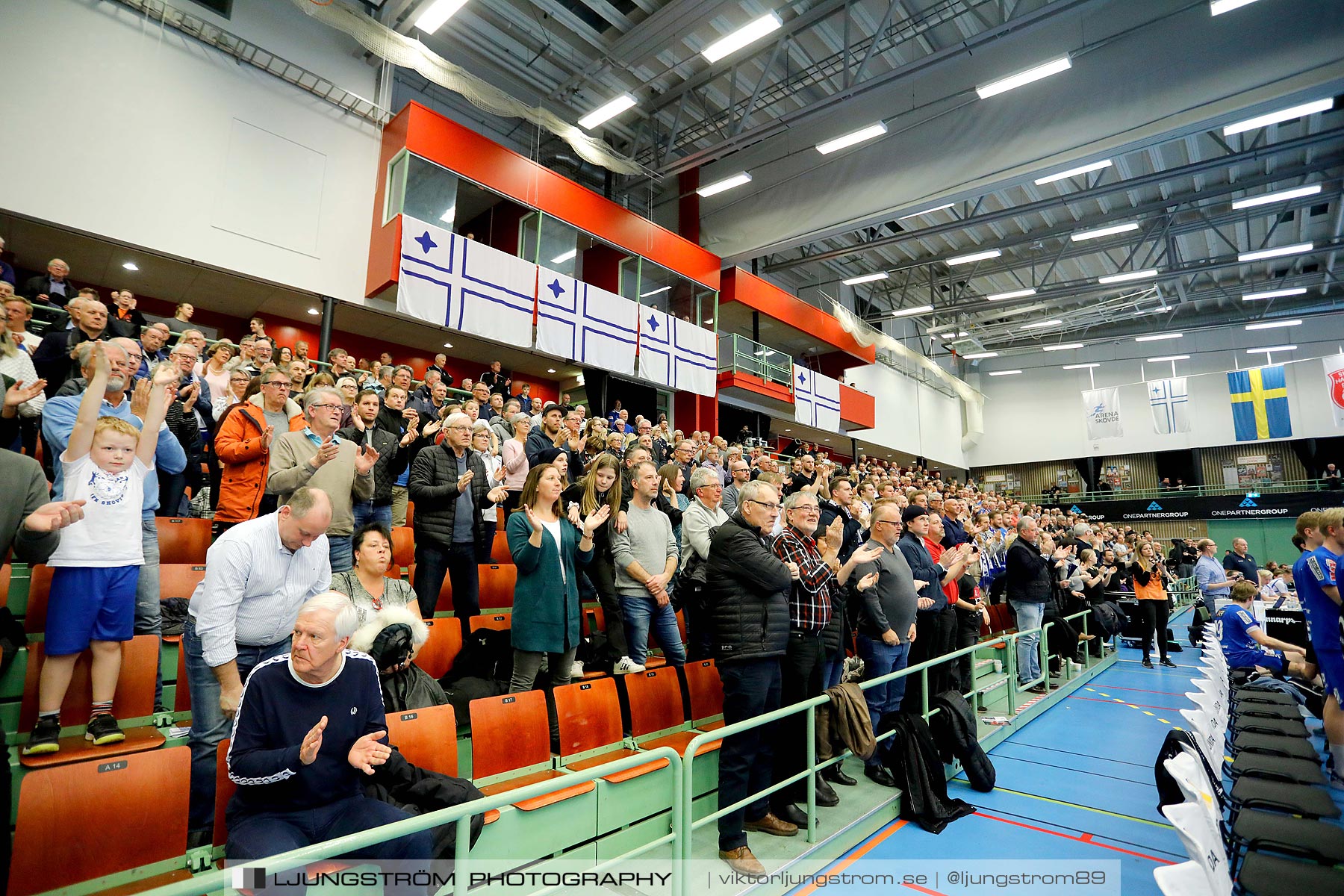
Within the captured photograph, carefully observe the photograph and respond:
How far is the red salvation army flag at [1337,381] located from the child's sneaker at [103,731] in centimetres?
2379

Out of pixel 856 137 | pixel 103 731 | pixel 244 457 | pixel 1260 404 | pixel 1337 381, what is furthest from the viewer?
pixel 1260 404

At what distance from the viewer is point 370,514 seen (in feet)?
13.0

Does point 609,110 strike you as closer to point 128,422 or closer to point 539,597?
point 128,422

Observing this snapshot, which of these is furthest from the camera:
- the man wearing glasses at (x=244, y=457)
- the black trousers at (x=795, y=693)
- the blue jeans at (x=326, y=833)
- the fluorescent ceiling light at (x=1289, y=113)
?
the fluorescent ceiling light at (x=1289, y=113)

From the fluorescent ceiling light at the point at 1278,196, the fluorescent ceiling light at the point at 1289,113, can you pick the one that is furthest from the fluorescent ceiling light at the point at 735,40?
the fluorescent ceiling light at the point at 1278,196

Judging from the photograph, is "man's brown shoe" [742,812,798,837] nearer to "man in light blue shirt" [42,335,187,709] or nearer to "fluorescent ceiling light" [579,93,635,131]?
"man in light blue shirt" [42,335,187,709]

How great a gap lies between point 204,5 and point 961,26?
36.7 ft

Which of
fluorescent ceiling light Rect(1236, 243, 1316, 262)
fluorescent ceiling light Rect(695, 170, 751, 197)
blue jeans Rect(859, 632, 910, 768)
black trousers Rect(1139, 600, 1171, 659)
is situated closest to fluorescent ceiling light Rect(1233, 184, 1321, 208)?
fluorescent ceiling light Rect(1236, 243, 1316, 262)

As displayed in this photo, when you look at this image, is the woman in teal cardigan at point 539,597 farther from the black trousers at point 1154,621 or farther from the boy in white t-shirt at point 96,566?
the black trousers at point 1154,621

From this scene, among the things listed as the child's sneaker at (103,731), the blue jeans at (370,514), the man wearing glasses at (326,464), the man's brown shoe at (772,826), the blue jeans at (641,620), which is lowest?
the man's brown shoe at (772,826)

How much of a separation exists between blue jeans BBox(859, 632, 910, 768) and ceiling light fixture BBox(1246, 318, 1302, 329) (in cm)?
2303

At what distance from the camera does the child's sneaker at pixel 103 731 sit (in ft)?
7.55

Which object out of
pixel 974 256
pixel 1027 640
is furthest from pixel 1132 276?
pixel 1027 640

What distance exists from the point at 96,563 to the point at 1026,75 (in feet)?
35.8
